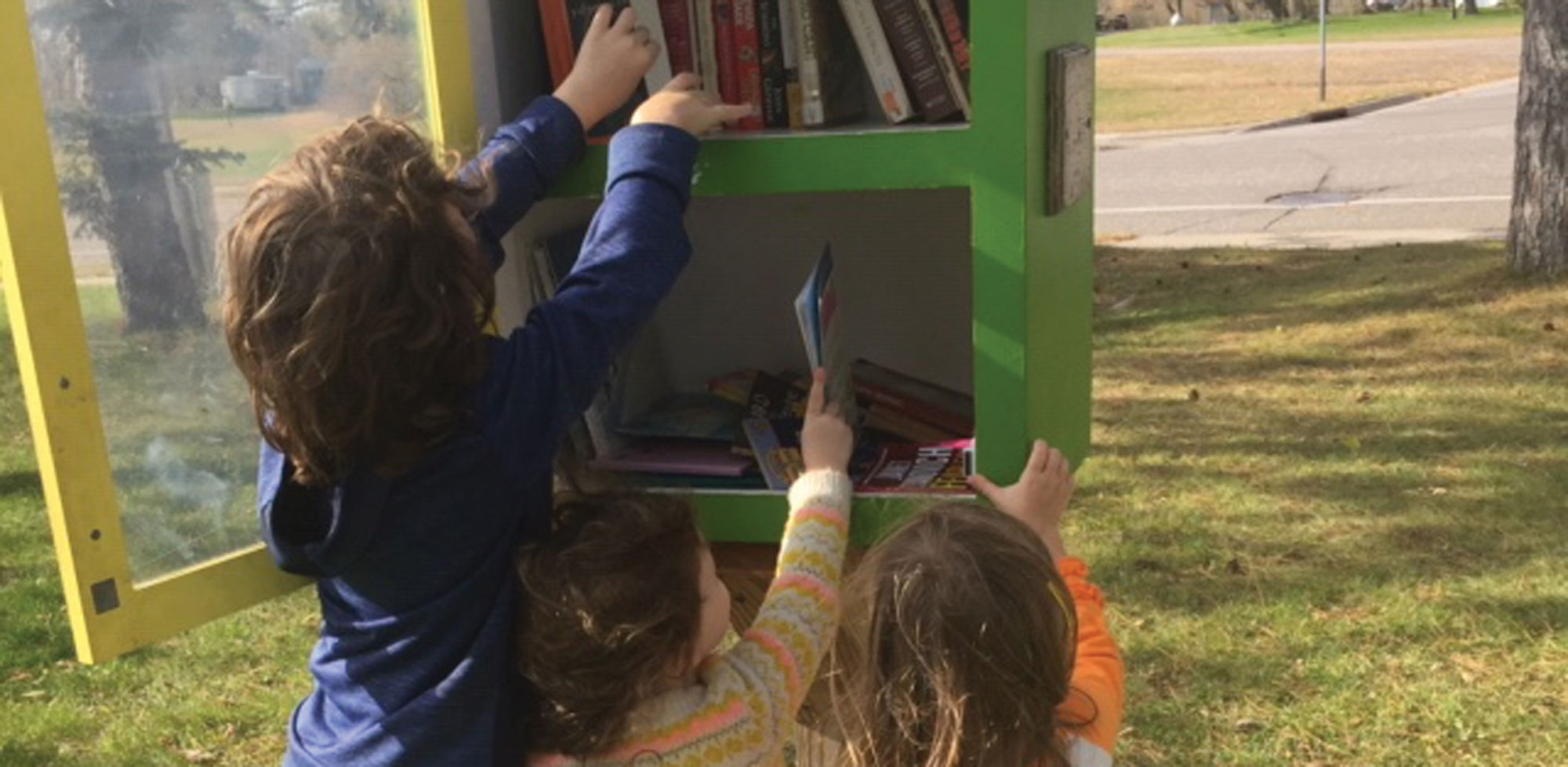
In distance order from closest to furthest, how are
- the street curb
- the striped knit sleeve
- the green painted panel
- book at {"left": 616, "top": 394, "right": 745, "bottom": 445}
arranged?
the striped knit sleeve → the green painted panel → book at {"left": 616, "top": 394, "right": 745, "bottom": 445} → the street curb

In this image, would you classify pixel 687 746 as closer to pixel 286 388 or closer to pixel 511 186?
pixel 286 388

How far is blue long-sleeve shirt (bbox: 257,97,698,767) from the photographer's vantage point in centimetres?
169

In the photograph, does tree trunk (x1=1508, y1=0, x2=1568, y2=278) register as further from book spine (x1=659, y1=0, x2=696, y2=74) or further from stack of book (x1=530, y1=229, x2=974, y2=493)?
book spine (x1=659, y1=0, x2=696, y2=74)

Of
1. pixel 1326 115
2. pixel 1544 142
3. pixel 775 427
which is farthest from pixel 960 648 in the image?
pixel 1326 115

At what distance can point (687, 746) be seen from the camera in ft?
5.87

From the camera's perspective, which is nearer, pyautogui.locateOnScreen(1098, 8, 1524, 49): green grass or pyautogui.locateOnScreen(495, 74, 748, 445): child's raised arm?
pyautogui.locateOnScreen(495, 74, 748, 445): child's raised arm

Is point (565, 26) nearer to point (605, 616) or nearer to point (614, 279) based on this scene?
point (614, 279)

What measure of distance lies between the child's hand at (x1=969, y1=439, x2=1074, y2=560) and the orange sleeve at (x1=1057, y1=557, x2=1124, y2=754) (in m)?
0.05

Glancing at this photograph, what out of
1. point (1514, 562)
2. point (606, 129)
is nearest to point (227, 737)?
point (606, 129)

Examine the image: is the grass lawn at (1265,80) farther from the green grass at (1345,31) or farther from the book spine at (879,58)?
the book spine at (879,58)

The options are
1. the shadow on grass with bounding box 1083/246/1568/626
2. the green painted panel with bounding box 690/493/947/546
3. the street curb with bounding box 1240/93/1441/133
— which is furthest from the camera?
the street curb with bounding box 1240/93/1441/133

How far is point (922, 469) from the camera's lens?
235cm

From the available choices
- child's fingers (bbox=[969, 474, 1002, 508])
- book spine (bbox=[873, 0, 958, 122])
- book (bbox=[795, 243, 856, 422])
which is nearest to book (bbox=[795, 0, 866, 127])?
book spine (bbox=[873, 0, 958, 122])

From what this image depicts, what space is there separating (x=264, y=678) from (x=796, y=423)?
2127 millimetres
